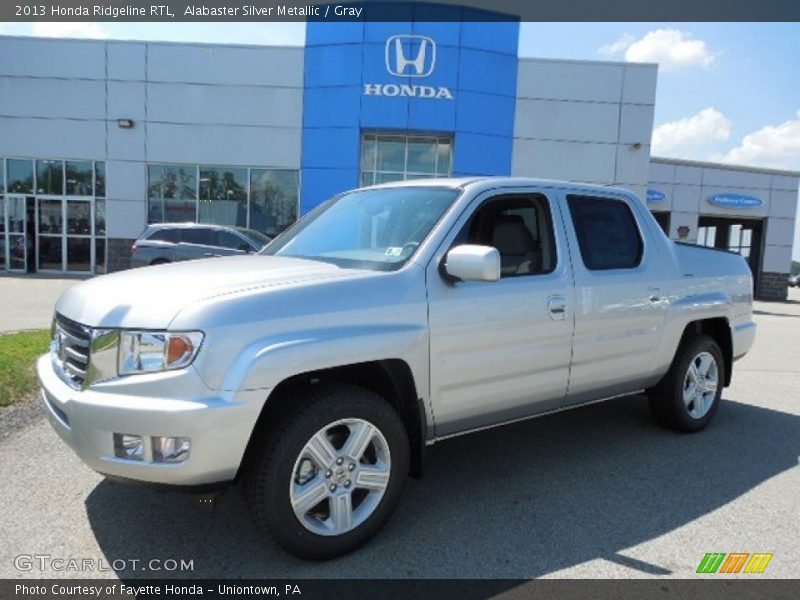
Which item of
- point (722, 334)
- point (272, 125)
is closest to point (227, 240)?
point (272, 125)

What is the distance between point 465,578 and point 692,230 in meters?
28.4

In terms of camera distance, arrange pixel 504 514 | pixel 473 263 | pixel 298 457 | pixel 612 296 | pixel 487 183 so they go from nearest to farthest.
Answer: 1. pixel 298 457
2. pixel 473 263
3. pixel 504 514
4. pixel 487 183
5. pixel 612 296

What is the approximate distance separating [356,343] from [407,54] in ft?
60.1

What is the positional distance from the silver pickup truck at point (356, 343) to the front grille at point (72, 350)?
0.05 ft

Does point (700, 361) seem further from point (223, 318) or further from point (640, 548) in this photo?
point (223, 318)

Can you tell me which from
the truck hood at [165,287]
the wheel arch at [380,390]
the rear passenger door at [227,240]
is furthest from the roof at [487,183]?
the rear passenger door at [227,240]

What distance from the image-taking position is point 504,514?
11.5 ft

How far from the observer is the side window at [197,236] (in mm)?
14914

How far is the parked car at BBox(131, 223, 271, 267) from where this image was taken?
48.4ft

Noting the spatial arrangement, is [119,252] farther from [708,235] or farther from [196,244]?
[708,235]

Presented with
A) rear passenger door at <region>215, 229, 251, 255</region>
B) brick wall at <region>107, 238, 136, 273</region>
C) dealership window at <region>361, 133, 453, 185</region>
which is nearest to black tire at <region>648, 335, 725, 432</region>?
rear passenger door at <region>215, 229, 251, 255</region>

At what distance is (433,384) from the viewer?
3256 millimetres

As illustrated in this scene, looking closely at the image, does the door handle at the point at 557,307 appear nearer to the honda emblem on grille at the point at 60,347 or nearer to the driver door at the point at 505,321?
the driver door at the point at 505,321

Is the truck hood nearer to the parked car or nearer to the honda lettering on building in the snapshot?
the parked car
